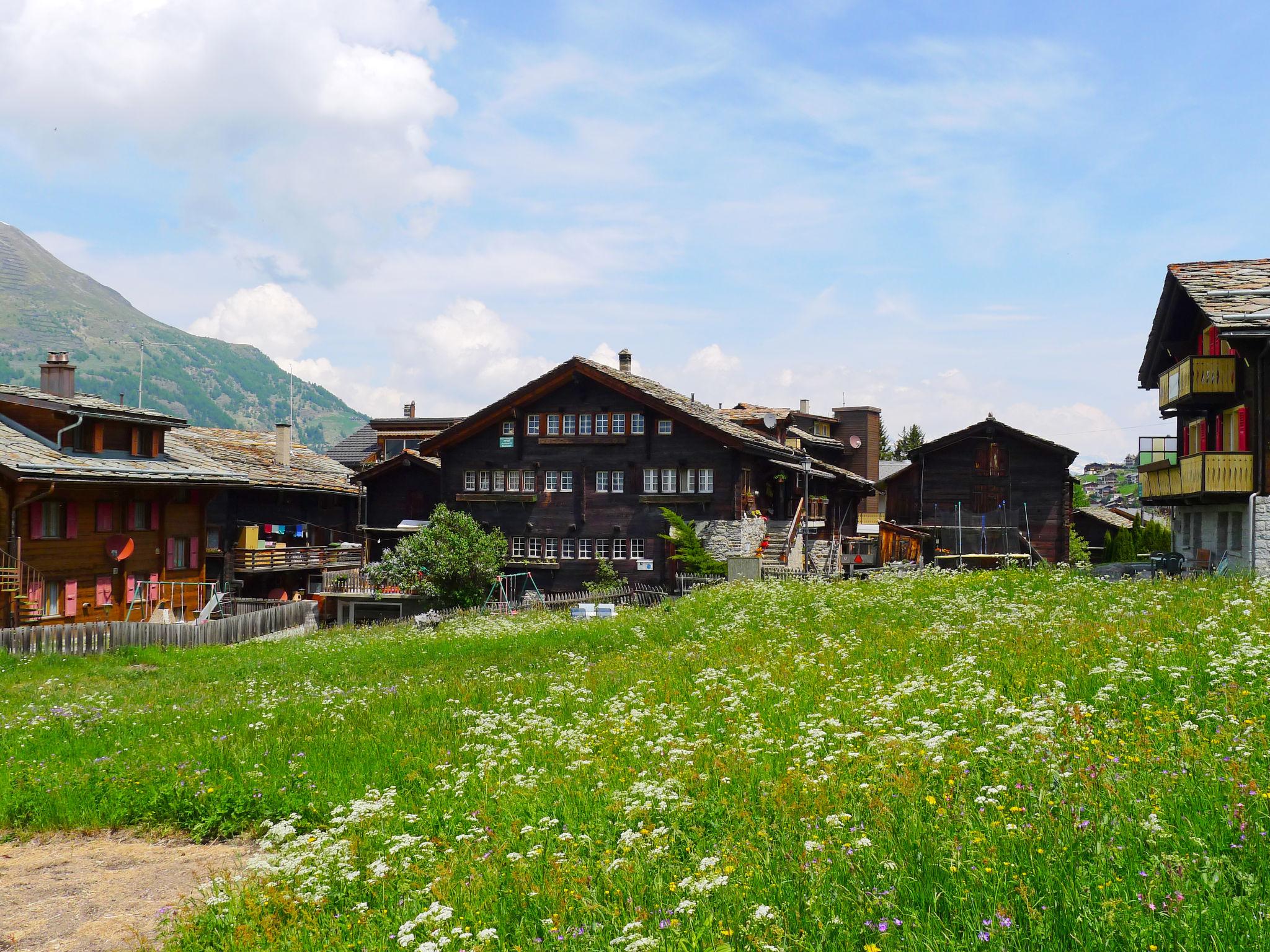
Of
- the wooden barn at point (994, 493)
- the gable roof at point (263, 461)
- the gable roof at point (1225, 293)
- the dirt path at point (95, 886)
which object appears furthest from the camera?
the wooden barn at point (994, 493)

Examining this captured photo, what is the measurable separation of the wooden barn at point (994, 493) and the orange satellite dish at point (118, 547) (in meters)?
40.1

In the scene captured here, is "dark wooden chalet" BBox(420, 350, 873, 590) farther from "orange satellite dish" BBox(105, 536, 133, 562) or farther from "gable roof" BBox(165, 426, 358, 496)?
"orange satellite dish" BBox(105, 536, 133, 562)

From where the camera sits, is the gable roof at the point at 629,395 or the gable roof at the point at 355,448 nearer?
the gable roof at the point at 629,395

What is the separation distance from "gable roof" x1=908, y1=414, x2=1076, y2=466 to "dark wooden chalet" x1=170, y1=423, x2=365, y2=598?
3412 cm

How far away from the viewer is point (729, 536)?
42.2 m

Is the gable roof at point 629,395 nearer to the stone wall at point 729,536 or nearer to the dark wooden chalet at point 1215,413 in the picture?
the stone wall at point 729,536

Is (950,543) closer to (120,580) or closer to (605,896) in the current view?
(120,580)

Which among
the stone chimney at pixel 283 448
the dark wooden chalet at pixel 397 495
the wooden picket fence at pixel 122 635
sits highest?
the stone chimney at pixel 283 448

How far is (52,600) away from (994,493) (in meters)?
46.3

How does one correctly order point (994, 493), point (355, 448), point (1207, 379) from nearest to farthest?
point (1207, 379)
point (994, 493)
point (355, 448)

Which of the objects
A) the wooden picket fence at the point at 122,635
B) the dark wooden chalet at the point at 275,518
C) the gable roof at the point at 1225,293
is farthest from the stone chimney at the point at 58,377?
the gable roof at the point at 1225,293

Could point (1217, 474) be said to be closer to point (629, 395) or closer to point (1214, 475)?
point (1214, 475)

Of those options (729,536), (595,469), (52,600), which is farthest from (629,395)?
(52,600)

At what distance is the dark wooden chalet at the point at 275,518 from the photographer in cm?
4856
